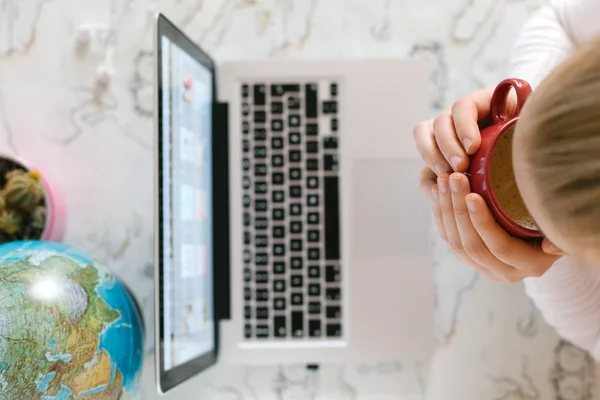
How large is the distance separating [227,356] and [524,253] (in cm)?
50

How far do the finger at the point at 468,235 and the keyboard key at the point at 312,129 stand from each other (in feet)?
1.11

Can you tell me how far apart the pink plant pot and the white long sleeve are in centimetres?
70

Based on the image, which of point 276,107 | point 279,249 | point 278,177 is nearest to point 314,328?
point 279,249

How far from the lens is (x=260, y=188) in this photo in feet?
2.77

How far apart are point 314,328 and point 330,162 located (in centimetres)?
25

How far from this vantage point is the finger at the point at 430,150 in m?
0.58

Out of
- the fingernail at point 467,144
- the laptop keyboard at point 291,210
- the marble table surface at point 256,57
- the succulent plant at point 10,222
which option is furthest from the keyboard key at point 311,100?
the succulent plant at point 10,222

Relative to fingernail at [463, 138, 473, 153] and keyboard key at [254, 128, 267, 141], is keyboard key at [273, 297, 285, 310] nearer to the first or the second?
keyboard key at [254, 128, 267, 141]

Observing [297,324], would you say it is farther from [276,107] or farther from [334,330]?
[276,107]

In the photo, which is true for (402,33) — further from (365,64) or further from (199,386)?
(199,386)

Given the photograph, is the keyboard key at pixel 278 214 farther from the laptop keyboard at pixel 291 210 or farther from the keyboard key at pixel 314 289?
the keyboard key at pixel 314 289

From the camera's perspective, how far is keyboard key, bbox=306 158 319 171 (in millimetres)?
843

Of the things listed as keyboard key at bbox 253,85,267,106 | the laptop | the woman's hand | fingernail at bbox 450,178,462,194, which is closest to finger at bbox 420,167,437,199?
the woman's hand

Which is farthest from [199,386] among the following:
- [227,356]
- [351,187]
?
[351,187]
